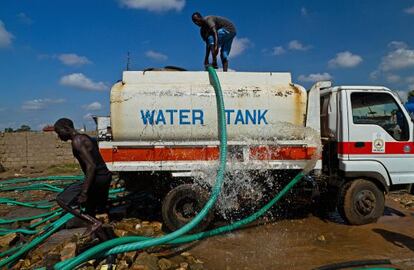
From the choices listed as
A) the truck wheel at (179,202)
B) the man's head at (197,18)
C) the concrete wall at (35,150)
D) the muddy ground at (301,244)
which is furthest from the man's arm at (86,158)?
the concrete wall at (35,150)

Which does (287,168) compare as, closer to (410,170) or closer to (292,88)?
(292,88)

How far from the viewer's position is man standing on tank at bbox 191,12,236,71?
24.3ft

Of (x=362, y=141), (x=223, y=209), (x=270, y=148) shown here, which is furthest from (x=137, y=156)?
(x=362, y=141)

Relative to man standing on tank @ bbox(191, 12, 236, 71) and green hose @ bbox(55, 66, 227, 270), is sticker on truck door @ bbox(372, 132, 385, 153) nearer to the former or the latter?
green hose @ bbox(55, 66, 227, 270)

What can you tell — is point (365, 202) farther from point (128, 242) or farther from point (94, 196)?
point (94, 196)

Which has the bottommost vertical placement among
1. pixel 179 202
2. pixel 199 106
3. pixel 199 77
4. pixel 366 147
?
pixel 179 202

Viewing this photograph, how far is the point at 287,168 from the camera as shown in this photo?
6141 millimetres

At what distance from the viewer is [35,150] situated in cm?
1822

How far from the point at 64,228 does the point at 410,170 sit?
20.0ft

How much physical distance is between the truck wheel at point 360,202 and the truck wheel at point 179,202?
7.62 ft

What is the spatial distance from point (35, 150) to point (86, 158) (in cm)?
1548

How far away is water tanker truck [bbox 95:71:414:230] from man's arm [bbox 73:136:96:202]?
1.21 meters

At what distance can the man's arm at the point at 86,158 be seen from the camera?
4461 mm

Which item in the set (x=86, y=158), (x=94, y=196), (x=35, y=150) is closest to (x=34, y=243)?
(x=94, y=196)
